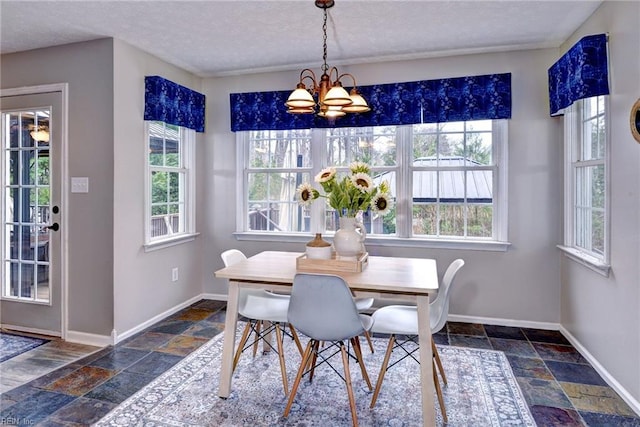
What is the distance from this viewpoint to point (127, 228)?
10.7 feet

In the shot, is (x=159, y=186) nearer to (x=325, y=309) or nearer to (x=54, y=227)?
(x=54, y=227)

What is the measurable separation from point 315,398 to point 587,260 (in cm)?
215

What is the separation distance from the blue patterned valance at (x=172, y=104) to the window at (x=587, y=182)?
3433 millimetres

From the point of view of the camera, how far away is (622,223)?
2.37 meters

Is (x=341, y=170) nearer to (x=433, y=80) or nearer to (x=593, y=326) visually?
(x=433, y=80)

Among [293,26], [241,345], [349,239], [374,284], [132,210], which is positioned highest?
[293,26]

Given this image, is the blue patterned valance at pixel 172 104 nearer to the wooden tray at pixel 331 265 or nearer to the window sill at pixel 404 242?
the window sill at pixel 404 242

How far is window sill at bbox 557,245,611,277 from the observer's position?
2557 millimetres

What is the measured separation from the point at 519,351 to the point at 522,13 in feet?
8.25

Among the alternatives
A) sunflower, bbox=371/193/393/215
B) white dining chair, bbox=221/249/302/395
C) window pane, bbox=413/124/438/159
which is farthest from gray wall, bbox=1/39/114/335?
window pane, bbox=413/124/438/159

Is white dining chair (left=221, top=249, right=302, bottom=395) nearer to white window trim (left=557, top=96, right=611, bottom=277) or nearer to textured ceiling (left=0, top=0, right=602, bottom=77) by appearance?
textured ceiling (left=0, top=0, right=602, bottom=77)

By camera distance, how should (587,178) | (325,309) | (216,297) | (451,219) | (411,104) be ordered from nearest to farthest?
(325,309) < (587,178) < (411,104) < (451,219) < (216,297)

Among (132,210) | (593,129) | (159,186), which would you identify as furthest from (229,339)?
(593,129)

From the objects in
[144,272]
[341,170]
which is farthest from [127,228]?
[341,170]
